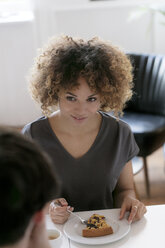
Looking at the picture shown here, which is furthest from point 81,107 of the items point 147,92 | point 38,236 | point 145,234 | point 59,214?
point 147,92

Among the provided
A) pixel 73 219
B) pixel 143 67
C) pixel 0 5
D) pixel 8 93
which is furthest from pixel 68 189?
pixel 0 5

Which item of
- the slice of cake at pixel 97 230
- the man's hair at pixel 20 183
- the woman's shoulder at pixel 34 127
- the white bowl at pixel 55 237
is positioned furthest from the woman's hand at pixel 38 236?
the woman's shoulder at pixel 34 127

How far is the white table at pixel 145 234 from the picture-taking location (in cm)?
114

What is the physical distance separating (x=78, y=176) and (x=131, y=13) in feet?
8.44

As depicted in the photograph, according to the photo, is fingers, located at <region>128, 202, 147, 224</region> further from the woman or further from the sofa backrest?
the sofa backrest

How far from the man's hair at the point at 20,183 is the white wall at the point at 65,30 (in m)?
3.32

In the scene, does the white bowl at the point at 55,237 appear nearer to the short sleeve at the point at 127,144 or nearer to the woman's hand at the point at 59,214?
the woman's hand at the point at 59,214

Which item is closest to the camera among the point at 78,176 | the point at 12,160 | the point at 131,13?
the point at 12,160

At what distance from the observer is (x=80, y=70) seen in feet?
4.57

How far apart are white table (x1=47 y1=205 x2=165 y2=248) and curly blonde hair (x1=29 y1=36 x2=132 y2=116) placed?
0.44 m

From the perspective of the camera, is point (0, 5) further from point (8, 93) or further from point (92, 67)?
point (92, 67)

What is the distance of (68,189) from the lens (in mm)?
1496

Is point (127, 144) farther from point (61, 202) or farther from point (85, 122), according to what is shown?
point (61, 202)

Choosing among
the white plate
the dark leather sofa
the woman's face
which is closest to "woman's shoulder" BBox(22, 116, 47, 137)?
the woman's face
